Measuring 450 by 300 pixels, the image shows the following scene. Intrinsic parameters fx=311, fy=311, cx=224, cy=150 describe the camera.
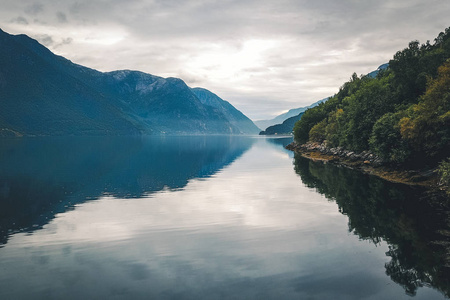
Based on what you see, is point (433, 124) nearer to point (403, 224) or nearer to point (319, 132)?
point (403, 224)

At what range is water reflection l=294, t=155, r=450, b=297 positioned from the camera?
1880 cm

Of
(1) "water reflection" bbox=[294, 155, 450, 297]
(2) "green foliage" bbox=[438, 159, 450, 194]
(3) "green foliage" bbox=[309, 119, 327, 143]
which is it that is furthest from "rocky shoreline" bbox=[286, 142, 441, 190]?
(3) "green foliage" bbox=[309, 119, 327, 143]

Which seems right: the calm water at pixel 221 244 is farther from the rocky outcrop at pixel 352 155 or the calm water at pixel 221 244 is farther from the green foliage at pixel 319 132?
the green foliage at pixel 319 132

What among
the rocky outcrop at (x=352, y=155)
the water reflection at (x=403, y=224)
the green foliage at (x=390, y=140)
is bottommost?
the water reflection at (x=403, y=224)

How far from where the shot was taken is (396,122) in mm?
58594

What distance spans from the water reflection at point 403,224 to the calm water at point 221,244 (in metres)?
0.11

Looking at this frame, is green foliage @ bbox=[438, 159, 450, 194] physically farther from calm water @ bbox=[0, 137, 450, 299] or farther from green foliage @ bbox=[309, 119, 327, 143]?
green foliage @ bbox=[309, 119, 327, 143]

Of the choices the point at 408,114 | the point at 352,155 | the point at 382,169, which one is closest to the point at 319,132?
the point at 352,155

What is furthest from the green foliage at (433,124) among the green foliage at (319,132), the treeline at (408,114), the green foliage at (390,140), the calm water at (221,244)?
the green foliage at (319,132)

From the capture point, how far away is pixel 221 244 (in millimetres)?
23859

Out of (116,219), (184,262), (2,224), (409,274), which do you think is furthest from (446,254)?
(2,224)

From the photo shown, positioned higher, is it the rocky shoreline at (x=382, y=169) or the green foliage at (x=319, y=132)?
the green foliage at (x=319, y=132)

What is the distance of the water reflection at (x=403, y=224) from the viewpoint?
18.8 meters

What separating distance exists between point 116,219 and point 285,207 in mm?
18946
